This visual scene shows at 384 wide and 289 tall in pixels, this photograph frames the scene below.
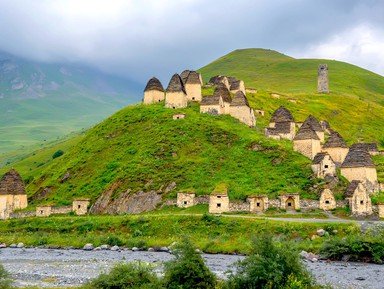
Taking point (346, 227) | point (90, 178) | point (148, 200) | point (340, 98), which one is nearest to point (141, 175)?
point (148, 200)

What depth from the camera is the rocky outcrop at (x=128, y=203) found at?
54.9 m

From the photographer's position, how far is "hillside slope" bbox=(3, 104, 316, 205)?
184 feet

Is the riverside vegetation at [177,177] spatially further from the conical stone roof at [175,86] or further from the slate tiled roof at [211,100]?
the conical stone roof at [175,86]

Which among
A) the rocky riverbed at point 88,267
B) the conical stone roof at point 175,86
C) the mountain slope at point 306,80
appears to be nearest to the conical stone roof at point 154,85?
the conical stone roof at point 175,86

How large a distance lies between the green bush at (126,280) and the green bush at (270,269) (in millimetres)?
3555

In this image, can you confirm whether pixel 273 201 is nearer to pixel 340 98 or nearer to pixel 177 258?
pixel 177 258

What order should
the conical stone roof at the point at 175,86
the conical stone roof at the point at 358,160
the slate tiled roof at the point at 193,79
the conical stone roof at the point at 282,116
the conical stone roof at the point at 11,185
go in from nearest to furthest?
the conical stone roof at the point at 358,160 → the conical stone roof at the point at 11,185 → the conical stone roof at the point at 282,116 → the conical stone roof at the point at 175,86 → the slate tiled roof at the point at 193,79

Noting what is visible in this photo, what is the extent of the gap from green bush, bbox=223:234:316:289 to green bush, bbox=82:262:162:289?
3.55 metres

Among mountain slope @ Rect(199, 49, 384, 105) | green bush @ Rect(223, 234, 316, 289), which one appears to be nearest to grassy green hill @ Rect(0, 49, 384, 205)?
green bush @ Rect(223, 234, 316, 289)

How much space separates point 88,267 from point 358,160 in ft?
119

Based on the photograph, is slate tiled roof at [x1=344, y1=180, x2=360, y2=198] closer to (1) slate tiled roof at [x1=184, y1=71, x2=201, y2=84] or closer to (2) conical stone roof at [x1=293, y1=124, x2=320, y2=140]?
(2) conical stone roof at [x1=293, y1=124, x2=320, y2=140]

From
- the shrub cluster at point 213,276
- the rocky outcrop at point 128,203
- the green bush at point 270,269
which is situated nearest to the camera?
the shrub cluster at point 213,276

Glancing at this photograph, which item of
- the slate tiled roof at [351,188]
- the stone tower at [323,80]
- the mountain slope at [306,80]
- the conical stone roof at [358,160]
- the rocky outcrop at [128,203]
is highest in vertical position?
the mountain slope at [306,80]

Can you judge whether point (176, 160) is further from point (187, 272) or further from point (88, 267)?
point (187, 272)
